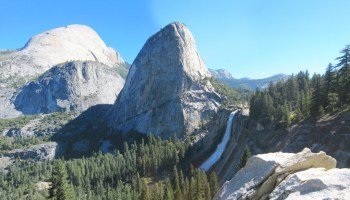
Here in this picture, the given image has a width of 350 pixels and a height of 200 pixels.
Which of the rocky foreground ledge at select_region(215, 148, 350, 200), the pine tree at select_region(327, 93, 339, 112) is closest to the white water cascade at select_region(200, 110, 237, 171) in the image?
the pine tree at select_region(327, 93, 339, 112)

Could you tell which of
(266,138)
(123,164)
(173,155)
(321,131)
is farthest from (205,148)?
(321,131)

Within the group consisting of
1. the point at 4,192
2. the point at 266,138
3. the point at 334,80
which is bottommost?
the point at 4,192

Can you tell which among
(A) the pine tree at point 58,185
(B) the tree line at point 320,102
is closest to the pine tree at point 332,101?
(B) the tree line at point 320,102

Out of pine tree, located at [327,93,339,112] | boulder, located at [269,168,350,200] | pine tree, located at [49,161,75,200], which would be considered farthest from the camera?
pine tree, located at [327,93,339,112]

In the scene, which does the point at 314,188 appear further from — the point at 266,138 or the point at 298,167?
the point at 266,138

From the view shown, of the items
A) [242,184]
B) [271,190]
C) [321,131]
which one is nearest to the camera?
[271,190]

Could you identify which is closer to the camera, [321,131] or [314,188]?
[314,188]

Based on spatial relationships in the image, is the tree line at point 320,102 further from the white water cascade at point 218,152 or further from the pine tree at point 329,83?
the white water cascade at point 218,152

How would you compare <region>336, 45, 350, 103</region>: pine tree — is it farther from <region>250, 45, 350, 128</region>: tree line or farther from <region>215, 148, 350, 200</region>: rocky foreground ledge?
<region>215, 148, 350, 200</region>: rocky foreground ledge
